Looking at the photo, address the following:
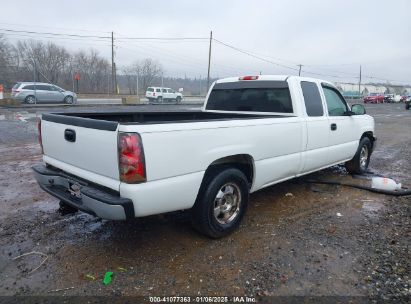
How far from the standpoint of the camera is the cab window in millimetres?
5758

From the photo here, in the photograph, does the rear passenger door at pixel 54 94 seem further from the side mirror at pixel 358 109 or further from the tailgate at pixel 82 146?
the side mirror at pixel 358 109

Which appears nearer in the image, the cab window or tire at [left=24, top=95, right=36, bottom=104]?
the cab window

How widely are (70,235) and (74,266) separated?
29.4 inches

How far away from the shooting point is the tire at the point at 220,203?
374 centimetres

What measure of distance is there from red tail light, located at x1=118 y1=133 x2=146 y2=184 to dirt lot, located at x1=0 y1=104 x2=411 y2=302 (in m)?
0.98

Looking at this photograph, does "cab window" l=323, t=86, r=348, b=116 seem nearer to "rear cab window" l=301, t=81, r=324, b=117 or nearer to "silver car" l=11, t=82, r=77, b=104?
"rear cab window" l=301, t=81, r=324, b=117

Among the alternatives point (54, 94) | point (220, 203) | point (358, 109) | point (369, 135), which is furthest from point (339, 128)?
point (54, 94)

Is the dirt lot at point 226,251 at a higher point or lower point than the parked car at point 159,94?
lower

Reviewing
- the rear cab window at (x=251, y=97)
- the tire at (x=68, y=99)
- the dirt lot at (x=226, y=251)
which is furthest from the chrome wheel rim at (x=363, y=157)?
→ the tire at (x=68, y=99)

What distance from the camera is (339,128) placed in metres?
5.88

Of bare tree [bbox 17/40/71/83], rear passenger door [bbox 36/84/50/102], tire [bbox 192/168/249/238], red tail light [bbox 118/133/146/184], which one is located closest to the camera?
red tail light [bbox 118/133/146/184]

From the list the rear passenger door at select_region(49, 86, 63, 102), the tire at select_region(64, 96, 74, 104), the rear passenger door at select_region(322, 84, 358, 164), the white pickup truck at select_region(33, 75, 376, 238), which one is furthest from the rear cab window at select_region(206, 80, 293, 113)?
the tire at select_region(64, 96, 74, 104)

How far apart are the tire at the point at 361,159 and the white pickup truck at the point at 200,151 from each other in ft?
3.51

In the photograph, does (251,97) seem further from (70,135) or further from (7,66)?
(7,66)
